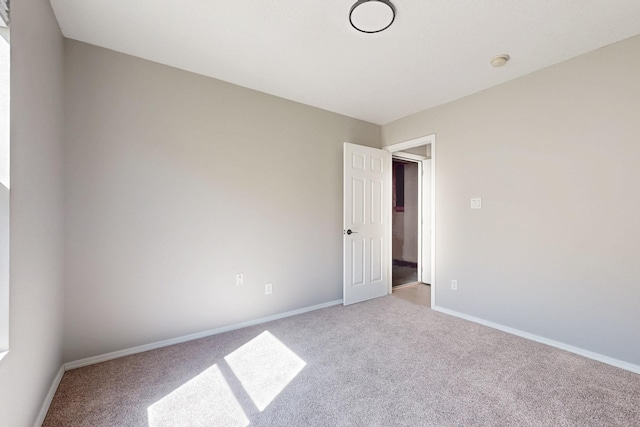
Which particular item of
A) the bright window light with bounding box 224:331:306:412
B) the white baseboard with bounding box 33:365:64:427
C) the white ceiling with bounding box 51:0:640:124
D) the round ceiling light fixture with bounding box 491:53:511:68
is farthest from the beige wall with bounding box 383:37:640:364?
the white baseboard with bounding box 33:365:64:427

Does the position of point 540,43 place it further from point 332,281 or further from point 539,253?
point 332,281

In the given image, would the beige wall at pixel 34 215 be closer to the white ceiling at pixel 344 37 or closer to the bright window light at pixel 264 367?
the white ceiling at pixel 344 37

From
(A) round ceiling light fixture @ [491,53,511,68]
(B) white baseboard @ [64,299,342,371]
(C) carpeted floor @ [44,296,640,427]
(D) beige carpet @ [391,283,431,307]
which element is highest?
(A) round ceiling light fixture @ [491,53,511,68]

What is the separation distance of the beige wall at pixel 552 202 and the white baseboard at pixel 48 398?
139 inches

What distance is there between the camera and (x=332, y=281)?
3.53m

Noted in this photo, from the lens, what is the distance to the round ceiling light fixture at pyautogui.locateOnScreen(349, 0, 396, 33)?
67.4 inches

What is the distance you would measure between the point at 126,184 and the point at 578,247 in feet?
12.6

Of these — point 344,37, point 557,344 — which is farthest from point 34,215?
point 557,344

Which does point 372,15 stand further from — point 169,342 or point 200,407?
point 169,342

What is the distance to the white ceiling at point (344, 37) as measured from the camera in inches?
70.2

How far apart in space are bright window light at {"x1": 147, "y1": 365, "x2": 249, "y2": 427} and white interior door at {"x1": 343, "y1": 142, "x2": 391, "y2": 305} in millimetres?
1934

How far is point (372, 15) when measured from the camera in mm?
1806

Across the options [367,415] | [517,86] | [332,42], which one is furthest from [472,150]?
[367,415]

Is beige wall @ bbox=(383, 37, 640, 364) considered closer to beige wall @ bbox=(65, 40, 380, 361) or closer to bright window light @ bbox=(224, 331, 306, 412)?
beige wall @ bbox=(65, 40, 380, 361)
